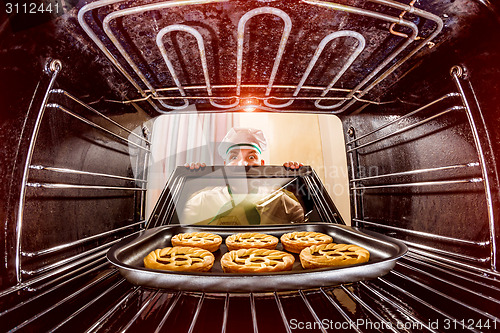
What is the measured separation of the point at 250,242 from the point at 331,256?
0.39m

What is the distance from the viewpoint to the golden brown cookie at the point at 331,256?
35.9 inches

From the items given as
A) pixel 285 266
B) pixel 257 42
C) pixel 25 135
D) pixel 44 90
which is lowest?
pixel 285 266

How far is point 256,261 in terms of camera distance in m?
1.00

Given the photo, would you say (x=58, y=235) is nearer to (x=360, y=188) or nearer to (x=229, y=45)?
(x=229, y=45)

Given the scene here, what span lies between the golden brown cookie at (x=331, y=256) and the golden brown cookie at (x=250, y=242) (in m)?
0.21

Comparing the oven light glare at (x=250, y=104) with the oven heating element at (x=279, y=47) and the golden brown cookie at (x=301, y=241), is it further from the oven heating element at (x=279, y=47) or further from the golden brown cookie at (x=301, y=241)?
the golden brown cookie at (x=301, y=241)

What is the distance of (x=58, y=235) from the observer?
76cm

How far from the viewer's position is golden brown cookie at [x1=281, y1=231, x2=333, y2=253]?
117 centimetres

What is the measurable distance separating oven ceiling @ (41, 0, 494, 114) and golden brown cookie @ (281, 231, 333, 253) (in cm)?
69

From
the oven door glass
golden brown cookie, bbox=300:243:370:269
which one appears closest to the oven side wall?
golden brown cookie, bbox=300:243:370:269

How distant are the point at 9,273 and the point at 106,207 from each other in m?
0.49

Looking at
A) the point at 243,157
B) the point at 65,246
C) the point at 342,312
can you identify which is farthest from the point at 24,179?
the point at 243,157

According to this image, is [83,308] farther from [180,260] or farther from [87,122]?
[87,122]

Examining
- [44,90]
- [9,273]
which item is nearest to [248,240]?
[9,273]
